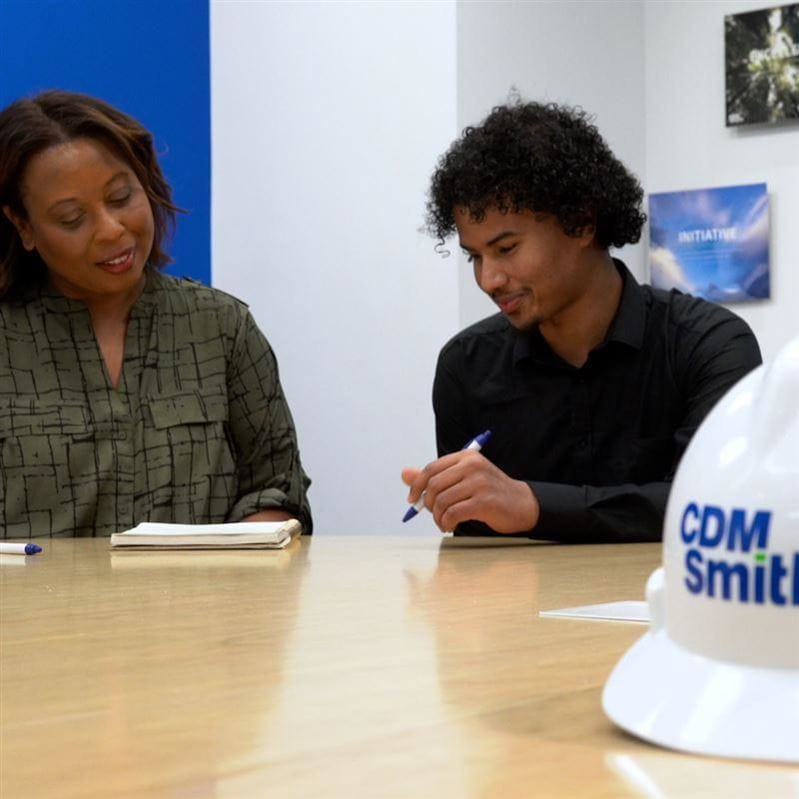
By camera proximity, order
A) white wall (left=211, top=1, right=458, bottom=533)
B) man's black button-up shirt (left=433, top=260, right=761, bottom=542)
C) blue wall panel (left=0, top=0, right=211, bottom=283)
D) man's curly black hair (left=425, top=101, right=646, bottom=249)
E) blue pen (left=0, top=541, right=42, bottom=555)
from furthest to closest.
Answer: white wall (left=211, top=1, right=458, bottom=533) < blue wall panel (left=0, top=0, right=211, bottom=283) < man's curly black hair (left=425, top=101, right=646, bottom=249) < man's black button-up shirt (left=433, top=260, right=761, bottom=542) < blue pen (left=0, top=541, right=42, bottom=555)

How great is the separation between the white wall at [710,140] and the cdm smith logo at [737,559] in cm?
321

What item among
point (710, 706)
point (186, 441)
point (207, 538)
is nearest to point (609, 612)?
point (710, 706)

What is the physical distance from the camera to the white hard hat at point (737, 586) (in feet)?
1.68

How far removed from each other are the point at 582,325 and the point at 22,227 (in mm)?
991

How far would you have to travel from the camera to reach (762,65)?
373 cm

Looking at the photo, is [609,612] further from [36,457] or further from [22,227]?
[22,227]

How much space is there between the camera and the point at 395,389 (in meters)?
3.69

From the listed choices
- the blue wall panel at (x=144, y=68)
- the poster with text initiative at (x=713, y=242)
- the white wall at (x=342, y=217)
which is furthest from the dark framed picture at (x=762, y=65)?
the blue wall panel at (x=144, y=68)

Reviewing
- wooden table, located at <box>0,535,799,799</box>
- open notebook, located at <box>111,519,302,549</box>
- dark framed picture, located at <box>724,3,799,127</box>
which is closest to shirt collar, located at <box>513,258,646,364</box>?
open notebook, located at <box>111,519,302,549</box>

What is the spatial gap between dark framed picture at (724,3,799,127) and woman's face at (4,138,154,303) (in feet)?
6.23

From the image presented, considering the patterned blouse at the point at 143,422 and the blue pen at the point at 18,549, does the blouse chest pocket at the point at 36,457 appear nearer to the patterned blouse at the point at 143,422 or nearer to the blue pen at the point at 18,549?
the patterned blouse at the point at 143,422

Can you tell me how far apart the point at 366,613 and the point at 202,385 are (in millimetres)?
1382

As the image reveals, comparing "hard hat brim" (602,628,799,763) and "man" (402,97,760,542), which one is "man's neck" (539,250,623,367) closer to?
"man" (402,97,760,542)

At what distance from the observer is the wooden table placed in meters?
0.51
